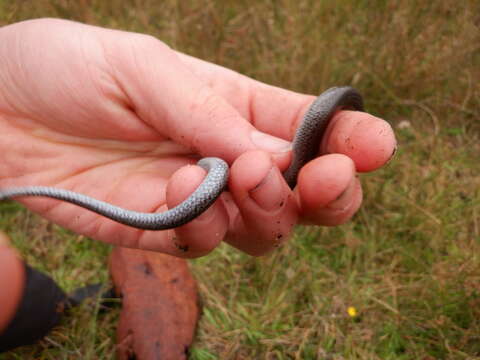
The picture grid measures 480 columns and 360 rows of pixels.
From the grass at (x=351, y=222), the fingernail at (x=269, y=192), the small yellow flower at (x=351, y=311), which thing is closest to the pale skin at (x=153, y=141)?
the fingernail at (x=269, y=192)

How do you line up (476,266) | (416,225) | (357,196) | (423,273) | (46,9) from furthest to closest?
(46,9), (416,225), (423,273), (476,266), (357,196)

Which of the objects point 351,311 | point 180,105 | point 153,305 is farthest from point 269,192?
point 351,311

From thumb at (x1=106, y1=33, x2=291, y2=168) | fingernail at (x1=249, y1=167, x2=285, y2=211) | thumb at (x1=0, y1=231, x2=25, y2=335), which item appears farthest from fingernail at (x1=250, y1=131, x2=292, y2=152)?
thumb at (x1=0, y1=231, x2=25, y2=335)

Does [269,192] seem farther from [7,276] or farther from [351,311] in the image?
[351,311]

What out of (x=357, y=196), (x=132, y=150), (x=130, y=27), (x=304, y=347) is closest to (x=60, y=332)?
(x=132, y=150)

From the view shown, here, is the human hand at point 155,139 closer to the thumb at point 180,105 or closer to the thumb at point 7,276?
the thumb at point 180,105

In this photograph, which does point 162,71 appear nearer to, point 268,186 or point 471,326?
point 268,186

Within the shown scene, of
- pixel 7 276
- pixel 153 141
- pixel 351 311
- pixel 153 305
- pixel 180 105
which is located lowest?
pixel 351 311
